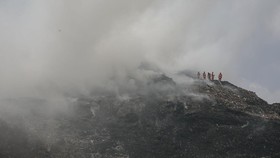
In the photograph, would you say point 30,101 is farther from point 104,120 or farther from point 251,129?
point 251,129

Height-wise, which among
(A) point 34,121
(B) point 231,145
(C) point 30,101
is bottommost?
(B) point 231,145

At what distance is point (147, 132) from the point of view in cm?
18438

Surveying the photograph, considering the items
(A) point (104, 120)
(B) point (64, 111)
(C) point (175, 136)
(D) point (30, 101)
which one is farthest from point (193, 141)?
(D) point (30, 101)

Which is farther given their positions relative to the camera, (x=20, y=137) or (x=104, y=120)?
(x=104, y=120)

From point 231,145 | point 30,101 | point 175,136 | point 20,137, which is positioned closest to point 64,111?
point 30,101

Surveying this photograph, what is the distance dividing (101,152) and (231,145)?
1641 inches

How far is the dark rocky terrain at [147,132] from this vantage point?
170000mm

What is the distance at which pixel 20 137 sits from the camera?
560ft

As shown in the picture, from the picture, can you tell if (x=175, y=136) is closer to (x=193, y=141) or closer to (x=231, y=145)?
(x=193, y=141)

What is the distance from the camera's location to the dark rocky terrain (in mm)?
170000

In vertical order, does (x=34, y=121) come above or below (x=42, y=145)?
above

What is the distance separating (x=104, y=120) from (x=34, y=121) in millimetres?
24132

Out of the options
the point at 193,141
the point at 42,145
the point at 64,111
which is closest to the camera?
the point at 42,145

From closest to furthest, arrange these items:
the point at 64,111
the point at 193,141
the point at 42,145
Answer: the point at 42,145 → the point at 193,141 → the point at 64,111
